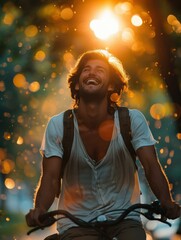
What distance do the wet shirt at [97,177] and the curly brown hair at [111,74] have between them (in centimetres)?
62

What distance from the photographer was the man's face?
6.67 metres

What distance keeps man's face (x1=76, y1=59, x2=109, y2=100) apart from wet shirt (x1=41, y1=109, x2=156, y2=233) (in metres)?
0.38

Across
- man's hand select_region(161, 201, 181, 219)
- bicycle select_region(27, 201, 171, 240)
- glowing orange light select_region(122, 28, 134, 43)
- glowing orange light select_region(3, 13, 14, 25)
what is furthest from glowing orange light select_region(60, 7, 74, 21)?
→ bicycle select_region(27, 201, 171, 240)

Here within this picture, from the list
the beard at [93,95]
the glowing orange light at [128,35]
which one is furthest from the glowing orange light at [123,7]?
the beard at [93,95]

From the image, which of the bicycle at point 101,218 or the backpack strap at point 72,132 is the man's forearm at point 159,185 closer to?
the backpack strap at point 72,132

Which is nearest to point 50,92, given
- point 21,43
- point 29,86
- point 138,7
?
point 29,86

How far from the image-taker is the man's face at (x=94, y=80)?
6672mm

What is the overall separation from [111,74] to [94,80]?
0.53m

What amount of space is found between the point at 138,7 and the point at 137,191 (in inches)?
266

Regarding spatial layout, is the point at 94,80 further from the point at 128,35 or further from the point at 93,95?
the point at 128,35

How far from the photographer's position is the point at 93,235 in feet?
19.5

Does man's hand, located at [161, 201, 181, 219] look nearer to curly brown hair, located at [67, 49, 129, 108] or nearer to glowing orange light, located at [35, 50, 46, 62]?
curly brown hair, located at [67, 49, 129, 108]

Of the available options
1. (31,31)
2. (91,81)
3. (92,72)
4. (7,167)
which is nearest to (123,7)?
(31,31)

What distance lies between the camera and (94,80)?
676 centimetres
